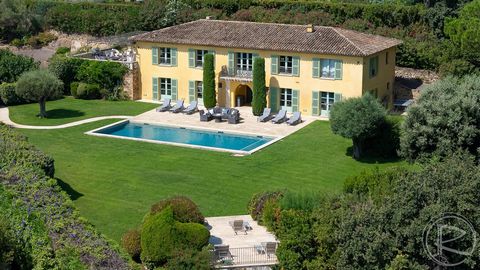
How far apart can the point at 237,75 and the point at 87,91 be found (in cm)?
992

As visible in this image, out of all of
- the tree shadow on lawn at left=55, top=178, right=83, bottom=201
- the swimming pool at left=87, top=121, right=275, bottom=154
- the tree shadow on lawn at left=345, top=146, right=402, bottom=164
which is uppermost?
Answer: the swimming pool at left=87, top=121, right=275, bottom=154

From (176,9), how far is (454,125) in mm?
33172

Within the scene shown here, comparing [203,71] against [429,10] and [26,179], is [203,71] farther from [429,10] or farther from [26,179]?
[26,179]

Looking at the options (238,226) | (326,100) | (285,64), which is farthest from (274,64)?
(238,226)

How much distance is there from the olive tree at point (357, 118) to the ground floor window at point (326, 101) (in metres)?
7.80

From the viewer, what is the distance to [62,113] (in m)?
48.5

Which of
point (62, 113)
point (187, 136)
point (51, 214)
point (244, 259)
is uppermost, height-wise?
point (62, 113)

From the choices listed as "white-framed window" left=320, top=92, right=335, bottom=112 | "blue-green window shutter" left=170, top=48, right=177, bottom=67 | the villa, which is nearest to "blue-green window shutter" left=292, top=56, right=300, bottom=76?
the villa

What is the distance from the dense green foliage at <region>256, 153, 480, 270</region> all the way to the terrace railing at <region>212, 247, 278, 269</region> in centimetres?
96

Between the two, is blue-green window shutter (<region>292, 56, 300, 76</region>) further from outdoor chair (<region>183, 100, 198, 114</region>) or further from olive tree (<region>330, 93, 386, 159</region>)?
olive tree (<region>330, 93, 386, 159</region>)

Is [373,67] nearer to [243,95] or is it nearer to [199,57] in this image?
[243,95]

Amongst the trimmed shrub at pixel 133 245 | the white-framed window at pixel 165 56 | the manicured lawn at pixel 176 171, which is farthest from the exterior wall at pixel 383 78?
the trimmed shrub at pixel 133 245

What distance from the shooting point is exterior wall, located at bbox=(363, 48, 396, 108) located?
1799 inches

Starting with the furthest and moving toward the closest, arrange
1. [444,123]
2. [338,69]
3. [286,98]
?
[286,98], [338,69], [444,123]
